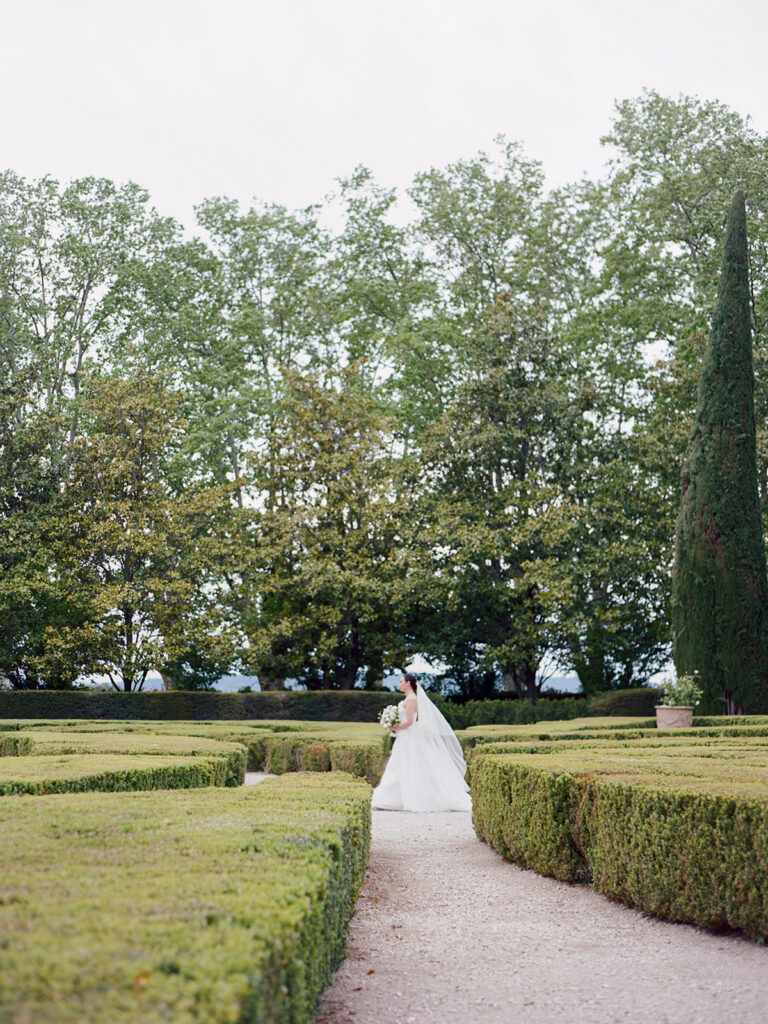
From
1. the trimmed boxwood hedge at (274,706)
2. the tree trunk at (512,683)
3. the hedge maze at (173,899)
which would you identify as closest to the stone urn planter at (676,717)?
the trimmed boxwood hedge at (274,706)

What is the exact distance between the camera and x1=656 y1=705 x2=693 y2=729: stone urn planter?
14.0 m

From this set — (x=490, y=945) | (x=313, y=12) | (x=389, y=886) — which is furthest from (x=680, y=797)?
(x=313, y=12)

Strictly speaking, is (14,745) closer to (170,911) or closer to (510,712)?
(170,911)

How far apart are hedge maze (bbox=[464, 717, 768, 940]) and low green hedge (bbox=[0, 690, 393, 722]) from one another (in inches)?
455

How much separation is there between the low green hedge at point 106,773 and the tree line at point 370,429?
13271 millimetres

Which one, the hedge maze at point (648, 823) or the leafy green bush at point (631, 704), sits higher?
the leafy green bush at point (631, 704)

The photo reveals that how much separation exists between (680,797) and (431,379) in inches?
917

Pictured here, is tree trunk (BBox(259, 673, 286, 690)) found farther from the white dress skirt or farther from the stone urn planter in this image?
the white dress skirt

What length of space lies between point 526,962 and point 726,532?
13.1 m

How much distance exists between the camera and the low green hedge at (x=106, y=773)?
647 cm

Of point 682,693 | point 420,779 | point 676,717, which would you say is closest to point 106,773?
point 420,779

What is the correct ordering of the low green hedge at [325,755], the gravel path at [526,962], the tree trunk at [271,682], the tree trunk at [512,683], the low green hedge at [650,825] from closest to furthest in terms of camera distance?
the gravel path at [526,962] → the low green hedge at [650,825] → the low green hedge at [325,755] → the tree trunk at [512,683] → the tree trunk at [271,682]

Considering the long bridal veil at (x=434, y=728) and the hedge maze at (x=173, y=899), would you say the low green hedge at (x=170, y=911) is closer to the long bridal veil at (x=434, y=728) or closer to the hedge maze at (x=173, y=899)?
the hedge maze at (x=173, y=899)

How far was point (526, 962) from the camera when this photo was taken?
15.3 feet
